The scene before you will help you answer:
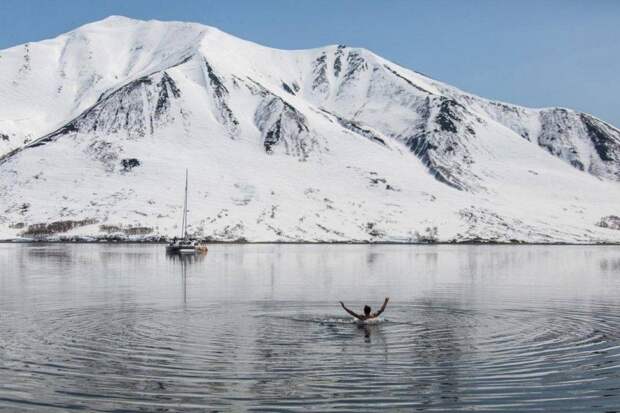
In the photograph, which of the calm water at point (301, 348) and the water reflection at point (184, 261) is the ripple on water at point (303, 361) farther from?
the water reflection at point (184, 261)

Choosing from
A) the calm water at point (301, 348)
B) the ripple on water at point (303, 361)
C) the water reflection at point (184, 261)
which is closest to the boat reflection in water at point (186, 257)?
the water reflection at point (184, 261)

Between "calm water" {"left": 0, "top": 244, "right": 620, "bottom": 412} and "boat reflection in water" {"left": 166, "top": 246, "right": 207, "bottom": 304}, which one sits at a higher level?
"boat reflection in water" {"left": 166, "top": 246, "right": 207, "bottom": 304}

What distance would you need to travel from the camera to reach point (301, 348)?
141 ft

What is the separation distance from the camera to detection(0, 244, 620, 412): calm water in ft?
103

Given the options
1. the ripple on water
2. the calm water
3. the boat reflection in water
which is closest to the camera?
the ripple on water

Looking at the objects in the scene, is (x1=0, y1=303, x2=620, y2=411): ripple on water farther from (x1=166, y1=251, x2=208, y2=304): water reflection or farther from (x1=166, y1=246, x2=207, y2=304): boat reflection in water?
(x1=166, y1=246, x2=207, y2=304): boat reflection in water

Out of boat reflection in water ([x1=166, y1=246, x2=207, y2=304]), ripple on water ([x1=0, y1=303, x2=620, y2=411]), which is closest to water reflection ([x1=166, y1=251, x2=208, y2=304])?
boat reflection in water ([x1=166, y1=246, x2=207, y2=304])

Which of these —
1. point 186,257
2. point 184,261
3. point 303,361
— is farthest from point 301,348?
point 186,257

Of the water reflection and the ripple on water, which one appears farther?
the water reflection

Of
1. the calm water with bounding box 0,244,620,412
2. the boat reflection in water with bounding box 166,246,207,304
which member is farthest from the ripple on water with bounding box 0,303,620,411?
the boat reflection in water with bounding box 166,246,207,304

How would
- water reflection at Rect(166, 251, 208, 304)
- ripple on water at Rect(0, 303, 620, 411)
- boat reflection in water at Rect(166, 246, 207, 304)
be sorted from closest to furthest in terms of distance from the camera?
ripple on water at Rect(0, 303, 620, 411) → water reflection at Rect(166, 251, 208, 304) → boat reflection in water at Rect(166, 246, 207, 304)

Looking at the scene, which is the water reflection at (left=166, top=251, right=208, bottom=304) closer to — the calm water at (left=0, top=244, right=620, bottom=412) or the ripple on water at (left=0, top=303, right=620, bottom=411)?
the calm water at (left=0, top=244, right=620, bottom=412)

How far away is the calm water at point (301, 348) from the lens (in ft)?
103

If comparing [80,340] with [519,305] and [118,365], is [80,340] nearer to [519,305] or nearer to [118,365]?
[118,365]
